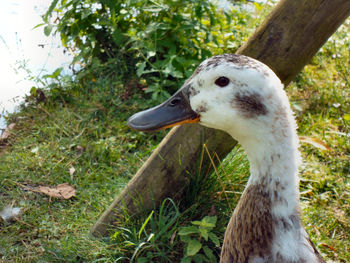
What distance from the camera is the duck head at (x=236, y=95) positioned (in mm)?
1275

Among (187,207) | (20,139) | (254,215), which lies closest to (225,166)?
(187,207)

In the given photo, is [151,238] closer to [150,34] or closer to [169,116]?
[169,116]

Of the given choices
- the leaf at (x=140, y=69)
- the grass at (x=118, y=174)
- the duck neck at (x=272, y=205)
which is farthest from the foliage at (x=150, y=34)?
the duck neck at (x=272, y=205)

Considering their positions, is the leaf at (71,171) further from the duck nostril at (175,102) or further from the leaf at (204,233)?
the duck nostril at (175,102)

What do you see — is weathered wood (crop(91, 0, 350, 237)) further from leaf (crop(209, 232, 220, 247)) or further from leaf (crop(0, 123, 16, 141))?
leaf (crop(0, 123, 16, 141))

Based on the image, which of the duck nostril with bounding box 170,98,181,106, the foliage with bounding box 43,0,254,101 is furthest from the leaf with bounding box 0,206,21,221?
the duck nostril with bounding box 170,98,181,106

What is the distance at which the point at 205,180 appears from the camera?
2.11 meters

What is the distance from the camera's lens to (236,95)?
4.28ft

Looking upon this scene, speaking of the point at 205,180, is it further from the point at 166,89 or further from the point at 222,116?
the point at 166,89

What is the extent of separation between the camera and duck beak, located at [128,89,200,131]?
1.50 meters

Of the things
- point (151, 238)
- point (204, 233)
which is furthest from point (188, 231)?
point (151, 238)

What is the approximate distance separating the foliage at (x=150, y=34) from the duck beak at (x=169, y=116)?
1250 millimetres

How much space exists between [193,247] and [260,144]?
0.78 m

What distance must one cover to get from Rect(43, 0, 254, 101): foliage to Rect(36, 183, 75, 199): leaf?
0.94 meters
